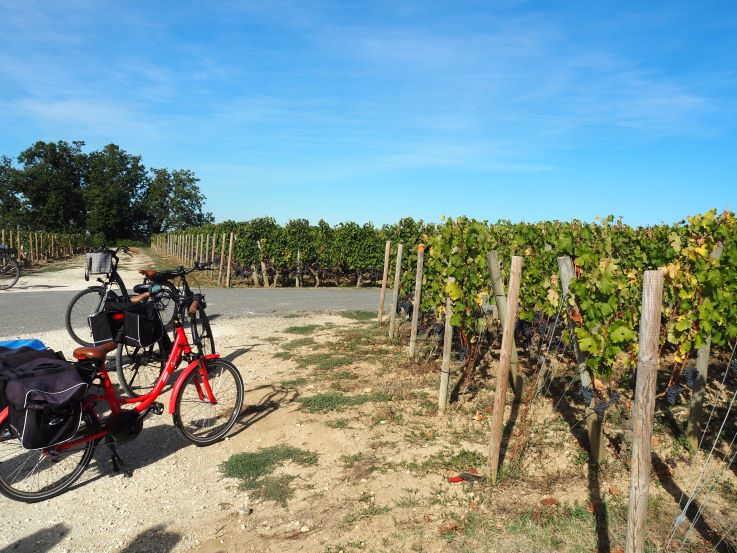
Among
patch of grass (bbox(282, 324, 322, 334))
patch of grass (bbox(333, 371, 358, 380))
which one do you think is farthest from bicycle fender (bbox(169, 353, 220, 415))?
patch of grass (bbox(282, 324, 322, 334))

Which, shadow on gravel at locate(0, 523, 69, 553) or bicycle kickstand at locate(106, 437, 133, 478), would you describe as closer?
shadow on gravel at locate(0, 523, 69, 553)

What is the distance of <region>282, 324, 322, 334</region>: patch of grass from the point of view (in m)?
9.46

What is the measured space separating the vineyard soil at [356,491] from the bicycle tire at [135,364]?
598 millimetres

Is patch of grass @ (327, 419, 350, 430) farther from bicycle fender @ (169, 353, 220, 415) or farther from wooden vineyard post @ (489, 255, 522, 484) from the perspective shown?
wooden vineyard post @ (489, 255, 522, 484)

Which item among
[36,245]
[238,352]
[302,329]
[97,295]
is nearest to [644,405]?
[238,352]

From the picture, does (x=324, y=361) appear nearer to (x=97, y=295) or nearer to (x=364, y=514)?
(x=97, y=295)

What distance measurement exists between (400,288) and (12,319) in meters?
7.06

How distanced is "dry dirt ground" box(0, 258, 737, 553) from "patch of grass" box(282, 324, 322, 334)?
352 centimetres

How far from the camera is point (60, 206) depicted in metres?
64.6

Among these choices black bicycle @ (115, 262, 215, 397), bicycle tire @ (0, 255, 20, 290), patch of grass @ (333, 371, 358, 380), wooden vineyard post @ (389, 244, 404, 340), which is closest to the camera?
black bicycle @ (115, 262, 215, 397)

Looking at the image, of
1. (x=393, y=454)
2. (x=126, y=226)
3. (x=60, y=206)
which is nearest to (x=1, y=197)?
(x=60, y=206)

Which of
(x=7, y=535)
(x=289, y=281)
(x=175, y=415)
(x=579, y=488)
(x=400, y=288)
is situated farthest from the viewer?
(x=289, y=281)

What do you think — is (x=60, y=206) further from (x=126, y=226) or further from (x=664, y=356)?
(x=664, y=356)

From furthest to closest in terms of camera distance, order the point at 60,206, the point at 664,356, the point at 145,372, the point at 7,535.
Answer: the point at 60,206
the point at 664,356
the point at 145,372
the point at 7,535
